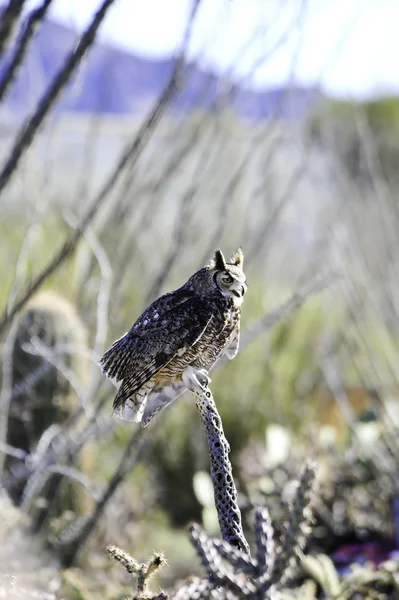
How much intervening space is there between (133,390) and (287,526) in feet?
0.86

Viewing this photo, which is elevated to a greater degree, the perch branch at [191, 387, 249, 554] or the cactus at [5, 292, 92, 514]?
the cactus at [5, 292, 92, 514]

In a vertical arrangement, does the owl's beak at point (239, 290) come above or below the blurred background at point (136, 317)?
below

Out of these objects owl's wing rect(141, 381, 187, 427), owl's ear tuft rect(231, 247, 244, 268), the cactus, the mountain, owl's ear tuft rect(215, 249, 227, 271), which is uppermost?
the mountain

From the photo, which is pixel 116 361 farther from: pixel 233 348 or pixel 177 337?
pixel 233 348

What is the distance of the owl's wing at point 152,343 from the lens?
1.03 metres

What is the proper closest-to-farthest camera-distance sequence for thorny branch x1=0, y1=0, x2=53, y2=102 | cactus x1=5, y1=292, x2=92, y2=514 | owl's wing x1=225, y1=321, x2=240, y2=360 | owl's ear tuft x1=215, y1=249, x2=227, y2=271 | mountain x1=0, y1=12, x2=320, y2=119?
1. owl's ear tuft x1=215, y1=249, x2=227, y2=271
2. owl's wing x1=225, y1=321, x2=240, y2=360
3. thorny branch x1=0, y1=0, x2=53, y2=102
4. cactus x1=5, y1=292, x2=92, y2=514
5. mountain x1=0, y1=12, x2=320, y2=119

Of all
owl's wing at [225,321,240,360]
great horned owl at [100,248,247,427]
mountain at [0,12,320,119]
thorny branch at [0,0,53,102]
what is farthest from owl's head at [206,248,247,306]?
mountain at [0,12,320,119]

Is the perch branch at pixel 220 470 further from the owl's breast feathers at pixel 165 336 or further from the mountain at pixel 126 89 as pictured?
the mountain at pixel 126 89

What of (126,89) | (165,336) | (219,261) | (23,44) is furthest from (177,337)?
(126,89)

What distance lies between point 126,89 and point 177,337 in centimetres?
303

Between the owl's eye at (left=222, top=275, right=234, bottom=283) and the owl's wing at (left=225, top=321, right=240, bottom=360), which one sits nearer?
the owl's eye at (left=222, top=275, right=234, bottom=283)

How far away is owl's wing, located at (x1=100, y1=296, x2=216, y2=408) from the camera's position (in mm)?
1033

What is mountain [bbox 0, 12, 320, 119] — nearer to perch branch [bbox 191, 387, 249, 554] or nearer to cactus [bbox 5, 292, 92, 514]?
cactus [bbox 5, 292, 92, 514]

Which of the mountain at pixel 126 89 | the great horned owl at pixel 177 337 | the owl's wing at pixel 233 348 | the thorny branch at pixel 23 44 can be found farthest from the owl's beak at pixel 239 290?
→ the mountain at pixel 126 89
